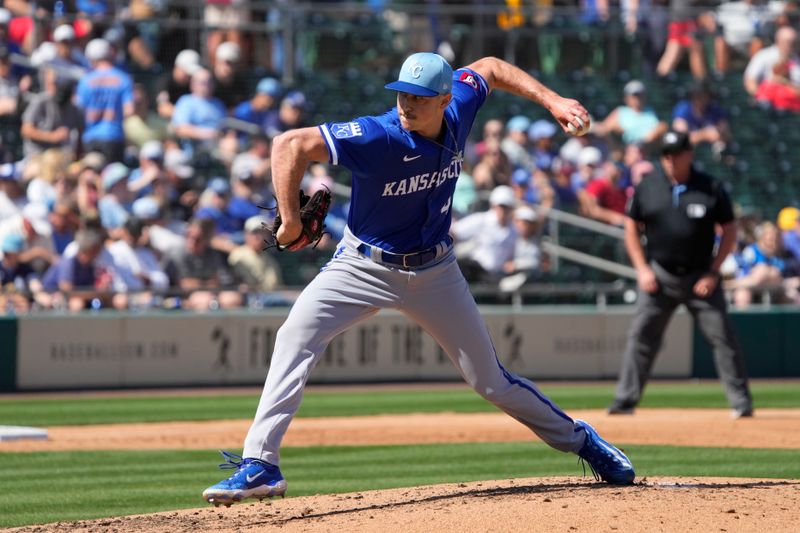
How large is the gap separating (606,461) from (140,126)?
11.4m

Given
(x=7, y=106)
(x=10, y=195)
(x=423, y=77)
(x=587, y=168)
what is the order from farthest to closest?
(x=587, y=168) < (x=7, y=106) < (x=10, y=195) < (x=423, y=77)

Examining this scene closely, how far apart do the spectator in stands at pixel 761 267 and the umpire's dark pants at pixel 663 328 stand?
5.73m

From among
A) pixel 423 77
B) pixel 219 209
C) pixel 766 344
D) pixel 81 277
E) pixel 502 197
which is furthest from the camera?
pixel 766 344

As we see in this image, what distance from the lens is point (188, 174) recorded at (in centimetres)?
1645

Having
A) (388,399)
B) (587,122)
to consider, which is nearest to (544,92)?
(587,122)

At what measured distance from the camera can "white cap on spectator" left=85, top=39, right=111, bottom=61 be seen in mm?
16688

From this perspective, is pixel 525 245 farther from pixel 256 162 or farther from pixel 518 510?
pixel 518 510

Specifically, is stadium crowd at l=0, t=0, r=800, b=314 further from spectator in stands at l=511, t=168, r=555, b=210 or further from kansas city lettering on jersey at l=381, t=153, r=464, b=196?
kansas city lettering on jersey at l=381, t=153, r=464, b=196

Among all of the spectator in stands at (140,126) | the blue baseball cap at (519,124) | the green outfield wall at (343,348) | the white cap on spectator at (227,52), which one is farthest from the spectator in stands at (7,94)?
the blue baseball cap at (519,124)

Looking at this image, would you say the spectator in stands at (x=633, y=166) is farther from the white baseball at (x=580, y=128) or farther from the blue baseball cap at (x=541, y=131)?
the white baseball at (x=580, y=128)

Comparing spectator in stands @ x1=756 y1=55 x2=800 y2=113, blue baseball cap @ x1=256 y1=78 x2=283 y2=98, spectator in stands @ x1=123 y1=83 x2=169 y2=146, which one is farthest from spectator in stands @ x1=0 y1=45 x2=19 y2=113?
spectator in stands @ x1=756 y1=55 x2=800 y2=113

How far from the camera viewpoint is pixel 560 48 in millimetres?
20797

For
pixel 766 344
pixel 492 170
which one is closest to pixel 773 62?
pixel 492 170

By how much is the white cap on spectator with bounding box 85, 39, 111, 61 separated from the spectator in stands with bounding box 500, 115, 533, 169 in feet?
17.2
